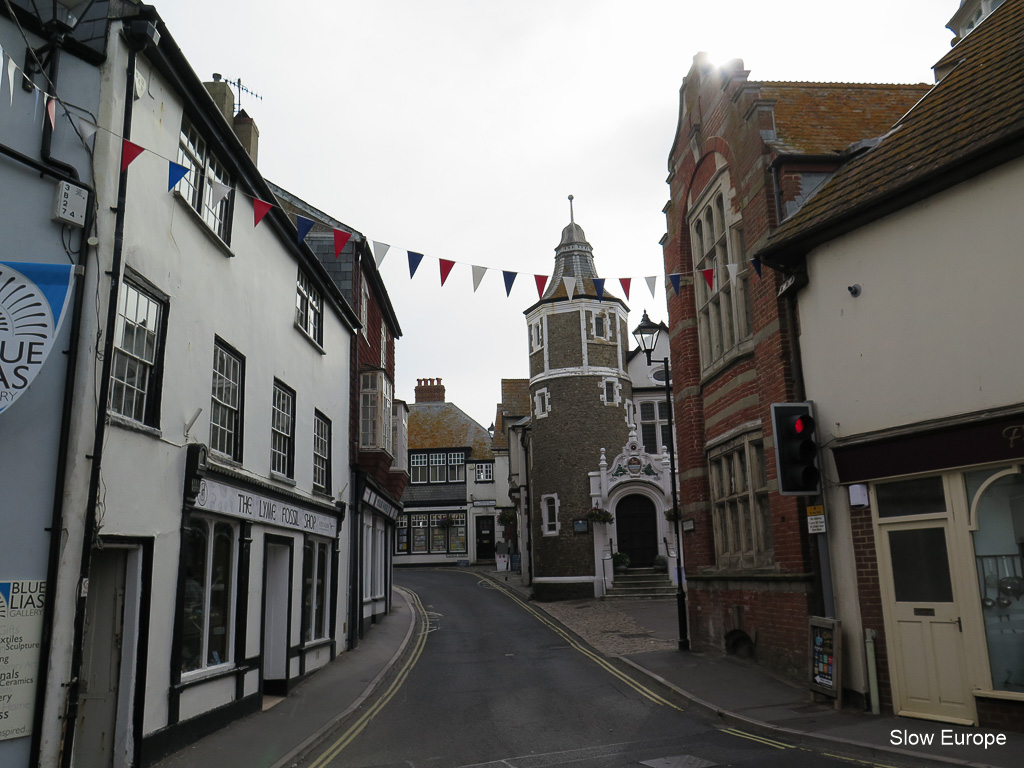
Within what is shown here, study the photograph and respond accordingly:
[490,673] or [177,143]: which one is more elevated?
[177,143]

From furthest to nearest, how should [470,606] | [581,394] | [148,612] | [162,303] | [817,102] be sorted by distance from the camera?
[581,394]
[470,606]
[817,102]
[162,303]
[148,612]

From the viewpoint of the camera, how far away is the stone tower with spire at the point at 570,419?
32031 millimetres

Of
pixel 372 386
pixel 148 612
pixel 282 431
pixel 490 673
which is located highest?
pixel 372 386

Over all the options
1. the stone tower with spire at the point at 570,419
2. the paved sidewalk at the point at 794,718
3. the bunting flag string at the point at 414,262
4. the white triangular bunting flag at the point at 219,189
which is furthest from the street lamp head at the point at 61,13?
the stone tower with spire at the point at 570,419

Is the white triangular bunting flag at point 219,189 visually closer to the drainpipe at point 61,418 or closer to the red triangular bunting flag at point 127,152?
the red triangular bunting flag at point 127,152

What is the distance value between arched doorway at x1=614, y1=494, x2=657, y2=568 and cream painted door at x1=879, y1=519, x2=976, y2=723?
23088mm

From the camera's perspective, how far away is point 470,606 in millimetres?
28375

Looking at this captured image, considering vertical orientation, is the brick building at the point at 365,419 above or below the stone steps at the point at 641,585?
above

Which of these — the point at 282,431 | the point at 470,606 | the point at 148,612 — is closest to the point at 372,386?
the point at 282,431

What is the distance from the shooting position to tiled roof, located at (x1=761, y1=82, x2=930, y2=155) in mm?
12781

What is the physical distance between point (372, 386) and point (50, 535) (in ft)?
46.8

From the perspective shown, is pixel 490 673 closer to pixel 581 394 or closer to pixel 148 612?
pixel 148 612

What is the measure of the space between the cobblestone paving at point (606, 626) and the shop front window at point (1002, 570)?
8898 mm

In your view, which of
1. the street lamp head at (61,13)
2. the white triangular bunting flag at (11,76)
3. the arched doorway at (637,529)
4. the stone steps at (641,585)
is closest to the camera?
the white triangular bunting flag at (11,76)
